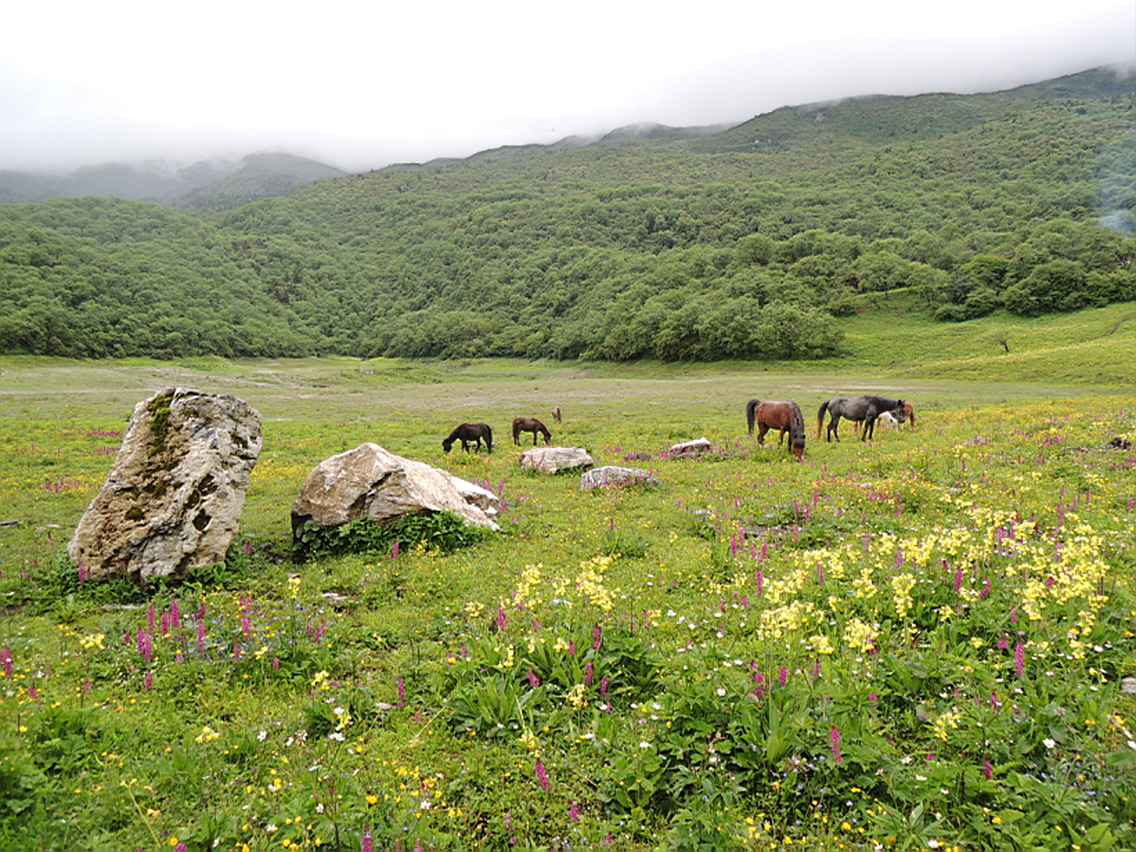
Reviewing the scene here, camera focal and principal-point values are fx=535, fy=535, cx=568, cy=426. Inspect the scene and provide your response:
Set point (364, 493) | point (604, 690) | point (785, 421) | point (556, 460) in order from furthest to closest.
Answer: point (785, 421) → point (556, 460) → point (364, 493) → point (604, 690)

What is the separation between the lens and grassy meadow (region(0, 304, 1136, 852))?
400 centimetres

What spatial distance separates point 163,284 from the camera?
173 meters

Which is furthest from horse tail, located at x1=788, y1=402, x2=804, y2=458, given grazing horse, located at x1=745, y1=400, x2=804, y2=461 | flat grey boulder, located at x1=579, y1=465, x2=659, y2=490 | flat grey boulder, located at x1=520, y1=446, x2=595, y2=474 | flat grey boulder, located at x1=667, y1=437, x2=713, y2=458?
flat grey boulder, located at x1=520, y1=446, x2=595, y2=474

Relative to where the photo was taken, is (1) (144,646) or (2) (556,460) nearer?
(1) (144,646)

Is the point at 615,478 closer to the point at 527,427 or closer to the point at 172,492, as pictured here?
the point at 172,492

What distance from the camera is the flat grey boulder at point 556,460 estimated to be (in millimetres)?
19312

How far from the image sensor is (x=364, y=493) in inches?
452

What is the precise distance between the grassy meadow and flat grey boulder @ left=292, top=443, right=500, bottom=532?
944 mm

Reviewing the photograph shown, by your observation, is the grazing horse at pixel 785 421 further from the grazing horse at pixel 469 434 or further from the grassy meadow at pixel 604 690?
the grazing horse at pixel 469 434

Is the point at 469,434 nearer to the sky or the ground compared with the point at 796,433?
nearer to the ground

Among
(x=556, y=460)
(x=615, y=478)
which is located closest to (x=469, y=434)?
(x=556, y=460)

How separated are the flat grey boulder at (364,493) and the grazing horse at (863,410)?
68.1ft

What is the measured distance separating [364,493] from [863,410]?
24.1 meters

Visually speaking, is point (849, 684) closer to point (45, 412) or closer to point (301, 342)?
point (45, 412)
